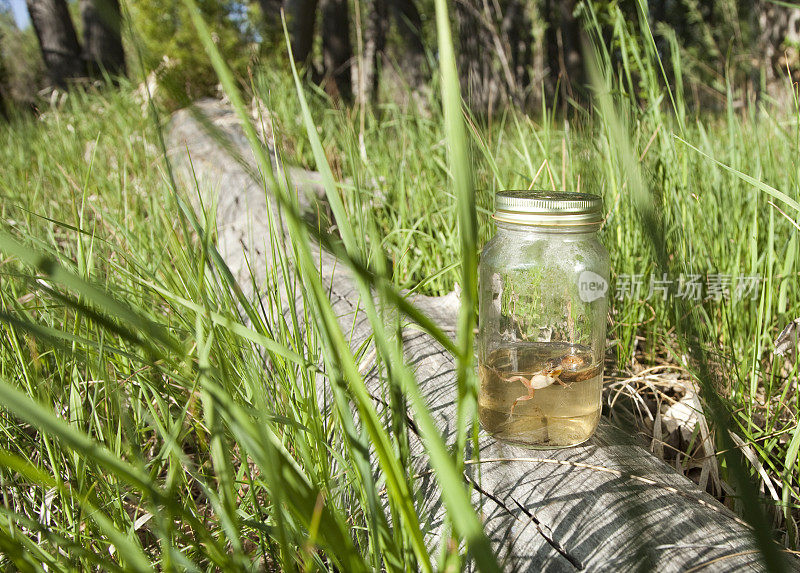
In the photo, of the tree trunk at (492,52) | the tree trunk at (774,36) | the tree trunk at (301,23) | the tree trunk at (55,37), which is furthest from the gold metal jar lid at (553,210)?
the tree trunk at (55,37)

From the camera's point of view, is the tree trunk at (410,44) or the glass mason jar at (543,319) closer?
the glass mason jar at (543,319)

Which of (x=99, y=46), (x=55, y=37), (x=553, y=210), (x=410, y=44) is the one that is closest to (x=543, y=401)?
(x=553, y=210)

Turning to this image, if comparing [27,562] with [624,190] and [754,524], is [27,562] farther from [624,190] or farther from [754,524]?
[624,190]

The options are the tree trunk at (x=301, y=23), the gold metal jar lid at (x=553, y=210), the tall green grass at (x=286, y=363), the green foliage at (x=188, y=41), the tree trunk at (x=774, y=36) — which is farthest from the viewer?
the tree trunk at (x=301, y=23)

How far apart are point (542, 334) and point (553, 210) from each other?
0.26 metres

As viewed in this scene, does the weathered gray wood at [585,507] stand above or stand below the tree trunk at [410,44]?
below

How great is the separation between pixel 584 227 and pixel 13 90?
8800 mm

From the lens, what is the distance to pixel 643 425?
1139 millimetres

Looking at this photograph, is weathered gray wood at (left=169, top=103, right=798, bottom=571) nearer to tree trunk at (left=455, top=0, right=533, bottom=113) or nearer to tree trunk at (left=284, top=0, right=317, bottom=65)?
tree trunk at (left=455, top=0, right=533, bottom=113)

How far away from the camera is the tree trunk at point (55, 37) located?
5781mm

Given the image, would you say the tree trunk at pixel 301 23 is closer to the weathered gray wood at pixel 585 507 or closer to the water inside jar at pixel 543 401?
the water inside jar at pixel 543 401

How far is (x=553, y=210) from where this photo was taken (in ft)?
2.49

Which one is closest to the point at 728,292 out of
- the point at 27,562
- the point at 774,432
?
the point at 774,432

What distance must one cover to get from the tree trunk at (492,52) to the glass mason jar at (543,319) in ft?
2.50
